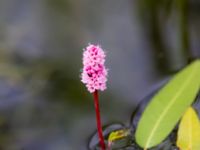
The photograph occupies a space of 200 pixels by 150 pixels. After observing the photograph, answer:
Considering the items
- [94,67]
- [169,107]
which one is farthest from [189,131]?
[94,67]

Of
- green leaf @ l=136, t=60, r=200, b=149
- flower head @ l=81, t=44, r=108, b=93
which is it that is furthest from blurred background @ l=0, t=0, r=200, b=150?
flower head @ l=81, t=44, r=108, b=93

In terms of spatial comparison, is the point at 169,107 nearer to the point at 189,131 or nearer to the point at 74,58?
the point at 189,131

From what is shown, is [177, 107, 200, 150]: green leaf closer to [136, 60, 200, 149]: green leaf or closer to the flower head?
[136, 60, 200, 149]: green leaf

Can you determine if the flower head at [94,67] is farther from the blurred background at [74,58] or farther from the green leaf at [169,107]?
the blurred background at [74,58]

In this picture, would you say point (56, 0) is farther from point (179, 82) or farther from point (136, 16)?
point (179, 82)

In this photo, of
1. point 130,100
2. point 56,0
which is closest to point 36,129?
point 130,100
